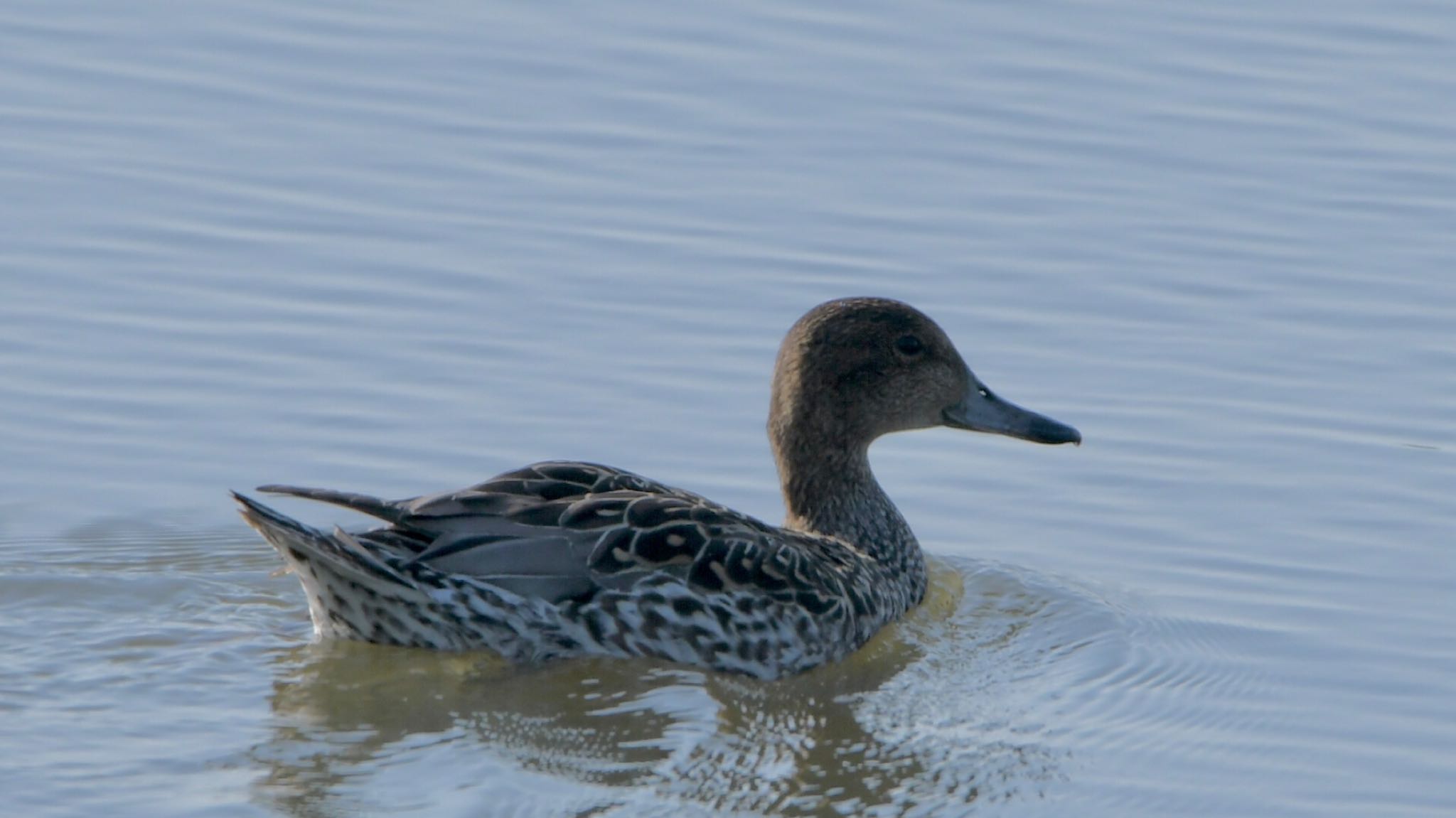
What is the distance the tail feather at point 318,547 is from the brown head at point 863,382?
2.02 m

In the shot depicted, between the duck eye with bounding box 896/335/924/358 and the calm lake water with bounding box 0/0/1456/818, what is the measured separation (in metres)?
0.77

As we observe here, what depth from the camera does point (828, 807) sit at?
24.7 feet

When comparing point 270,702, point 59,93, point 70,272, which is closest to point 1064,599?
point 270,702

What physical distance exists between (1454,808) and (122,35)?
9230 millimetres

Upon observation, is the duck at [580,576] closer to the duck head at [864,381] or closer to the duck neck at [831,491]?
the duck neck at [831,491]

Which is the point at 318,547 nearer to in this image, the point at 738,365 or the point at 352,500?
the point at 352,500

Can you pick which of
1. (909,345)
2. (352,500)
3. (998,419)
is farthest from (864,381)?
(352,500)

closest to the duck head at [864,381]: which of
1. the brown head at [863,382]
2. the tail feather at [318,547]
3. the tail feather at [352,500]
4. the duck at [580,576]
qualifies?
the brown head at [863,382]

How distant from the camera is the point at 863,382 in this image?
9797 mm

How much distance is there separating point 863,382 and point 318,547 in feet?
8.28

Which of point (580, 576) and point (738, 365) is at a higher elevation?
point (738, 365)

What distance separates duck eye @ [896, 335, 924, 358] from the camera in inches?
386

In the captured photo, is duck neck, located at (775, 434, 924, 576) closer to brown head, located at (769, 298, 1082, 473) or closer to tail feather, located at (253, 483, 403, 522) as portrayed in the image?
brown head, located at (769, 298, 1082, 473)

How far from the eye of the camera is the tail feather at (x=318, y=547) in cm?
805
